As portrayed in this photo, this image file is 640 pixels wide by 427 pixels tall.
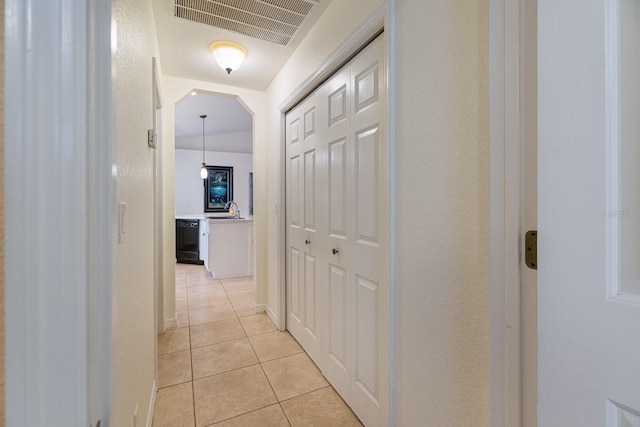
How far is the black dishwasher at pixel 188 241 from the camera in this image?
5746mm

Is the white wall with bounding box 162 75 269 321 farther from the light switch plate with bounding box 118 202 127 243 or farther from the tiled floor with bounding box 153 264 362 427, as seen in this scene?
the light switch plate with bounding box 118 202 127 243

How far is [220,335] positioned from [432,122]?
8.30ft

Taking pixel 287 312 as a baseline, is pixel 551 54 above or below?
above

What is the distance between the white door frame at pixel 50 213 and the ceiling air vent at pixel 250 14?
1649 millimetres

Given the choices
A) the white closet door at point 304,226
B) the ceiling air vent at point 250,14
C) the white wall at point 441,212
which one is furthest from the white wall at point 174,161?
the white wall at point 441,212

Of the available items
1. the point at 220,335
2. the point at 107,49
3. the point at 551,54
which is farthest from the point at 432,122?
the point at 220,335

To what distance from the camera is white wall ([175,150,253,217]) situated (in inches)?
255

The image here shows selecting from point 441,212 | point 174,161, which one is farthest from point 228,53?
point 441,212

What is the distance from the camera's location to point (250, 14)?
184 cm

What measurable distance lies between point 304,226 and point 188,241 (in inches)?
173

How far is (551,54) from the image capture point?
0.55 m

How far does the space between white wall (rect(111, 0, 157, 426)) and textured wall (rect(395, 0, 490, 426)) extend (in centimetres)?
99

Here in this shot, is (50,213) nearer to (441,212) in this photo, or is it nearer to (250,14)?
(441,212)

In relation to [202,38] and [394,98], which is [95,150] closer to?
[394,98]
